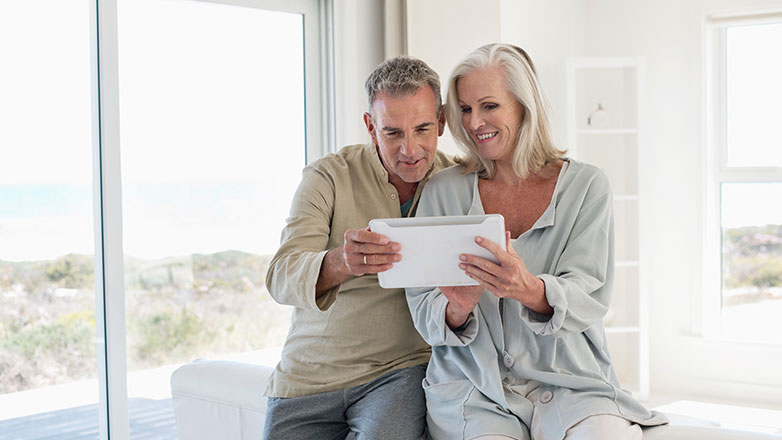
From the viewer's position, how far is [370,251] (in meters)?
1.42

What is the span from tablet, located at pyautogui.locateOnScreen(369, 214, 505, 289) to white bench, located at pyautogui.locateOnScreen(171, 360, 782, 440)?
2.44 ft

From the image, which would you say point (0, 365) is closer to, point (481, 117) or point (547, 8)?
point (481, 117)

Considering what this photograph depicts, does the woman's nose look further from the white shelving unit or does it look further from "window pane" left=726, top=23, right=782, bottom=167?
"window pane" left=726, top=23, right=782, bottom=167

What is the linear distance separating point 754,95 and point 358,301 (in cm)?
343

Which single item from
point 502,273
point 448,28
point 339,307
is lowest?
point 339,307

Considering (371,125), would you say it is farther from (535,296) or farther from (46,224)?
(46,224)

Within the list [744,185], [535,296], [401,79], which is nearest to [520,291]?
[535,296]

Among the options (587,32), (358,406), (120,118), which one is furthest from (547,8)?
(358,406)

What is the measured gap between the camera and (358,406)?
1750 millimetres

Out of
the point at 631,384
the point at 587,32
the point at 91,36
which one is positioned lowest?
the point at 631,384

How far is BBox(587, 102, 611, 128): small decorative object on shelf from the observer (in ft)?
13.8

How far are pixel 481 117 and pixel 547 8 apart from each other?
2.77 metres

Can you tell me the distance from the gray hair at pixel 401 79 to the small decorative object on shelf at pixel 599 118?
2.65 m

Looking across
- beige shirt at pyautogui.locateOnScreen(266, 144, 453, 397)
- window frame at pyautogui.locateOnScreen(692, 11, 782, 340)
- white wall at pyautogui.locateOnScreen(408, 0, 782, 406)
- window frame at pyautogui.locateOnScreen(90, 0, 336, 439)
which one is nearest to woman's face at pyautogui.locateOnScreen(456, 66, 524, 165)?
beige shirt at pyautogui.locateOnScreen(266, 144, 453, 397)
